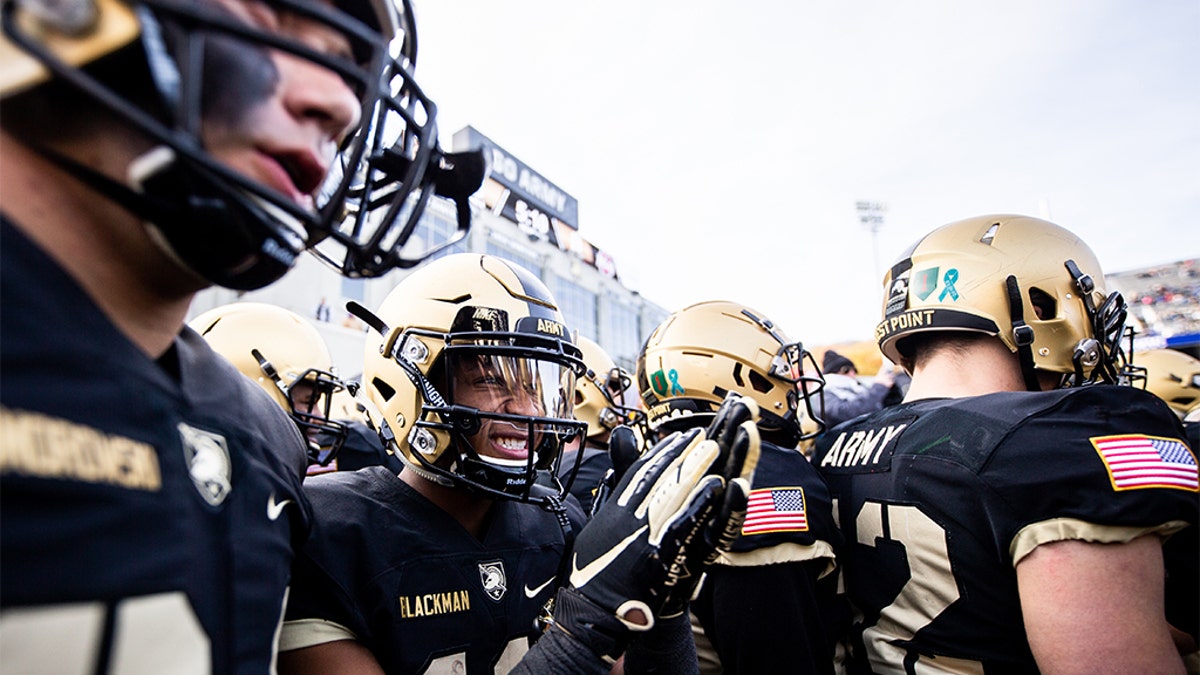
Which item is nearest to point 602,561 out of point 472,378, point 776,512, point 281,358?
point 472,378

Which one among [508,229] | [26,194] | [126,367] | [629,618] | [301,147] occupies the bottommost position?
[629,618]

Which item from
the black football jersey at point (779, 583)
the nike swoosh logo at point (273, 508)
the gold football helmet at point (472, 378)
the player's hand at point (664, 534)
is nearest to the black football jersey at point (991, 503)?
the black football jersey at point (779, 583)

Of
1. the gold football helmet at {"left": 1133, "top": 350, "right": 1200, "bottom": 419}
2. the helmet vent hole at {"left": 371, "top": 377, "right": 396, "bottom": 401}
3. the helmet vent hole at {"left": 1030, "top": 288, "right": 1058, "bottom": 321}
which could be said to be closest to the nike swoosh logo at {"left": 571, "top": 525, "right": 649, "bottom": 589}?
the helmet vent hole at {"left": 371, "top": 377, "right": 396, "bottom": 401}

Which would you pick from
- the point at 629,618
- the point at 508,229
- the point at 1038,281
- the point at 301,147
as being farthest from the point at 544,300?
the point at 508,229

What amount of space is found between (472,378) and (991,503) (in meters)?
1.64

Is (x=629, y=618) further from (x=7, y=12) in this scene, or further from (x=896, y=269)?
(x=896, y=269)

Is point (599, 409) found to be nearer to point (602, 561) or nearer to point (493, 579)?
point (493, 579)

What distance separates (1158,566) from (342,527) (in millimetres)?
2272

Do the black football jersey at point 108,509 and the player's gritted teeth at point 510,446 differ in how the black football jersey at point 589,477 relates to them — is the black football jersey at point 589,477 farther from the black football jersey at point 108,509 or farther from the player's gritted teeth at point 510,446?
the black football jersey at point 108,509

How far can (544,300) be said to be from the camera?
2.34 meters

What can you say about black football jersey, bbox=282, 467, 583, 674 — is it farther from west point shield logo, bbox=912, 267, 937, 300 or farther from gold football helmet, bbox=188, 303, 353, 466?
gold football helmet, bbox=188, 303, 353, 466

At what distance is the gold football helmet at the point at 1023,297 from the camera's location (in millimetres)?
2422

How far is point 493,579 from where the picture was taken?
6.30ft

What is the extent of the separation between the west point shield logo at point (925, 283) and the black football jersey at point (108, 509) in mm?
2487
